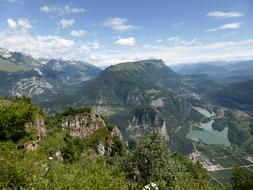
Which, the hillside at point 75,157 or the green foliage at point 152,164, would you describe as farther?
the green foliage at point 152,164

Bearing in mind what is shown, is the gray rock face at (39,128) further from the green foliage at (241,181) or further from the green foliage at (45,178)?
the green foliage at (45,178)

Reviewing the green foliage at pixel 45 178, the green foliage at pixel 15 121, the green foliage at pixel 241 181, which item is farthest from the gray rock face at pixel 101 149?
the green foliage at pixel 45 178

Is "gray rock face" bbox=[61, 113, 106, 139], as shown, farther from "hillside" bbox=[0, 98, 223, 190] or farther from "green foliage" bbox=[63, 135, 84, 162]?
"green foliage" bbox=[63, 135, 84, 162]

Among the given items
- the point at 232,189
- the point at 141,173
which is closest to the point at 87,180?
the point at 141,173

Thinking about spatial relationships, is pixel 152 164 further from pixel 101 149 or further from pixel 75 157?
pixel 101 149

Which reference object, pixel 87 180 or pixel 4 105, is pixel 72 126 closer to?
pixel 4 105

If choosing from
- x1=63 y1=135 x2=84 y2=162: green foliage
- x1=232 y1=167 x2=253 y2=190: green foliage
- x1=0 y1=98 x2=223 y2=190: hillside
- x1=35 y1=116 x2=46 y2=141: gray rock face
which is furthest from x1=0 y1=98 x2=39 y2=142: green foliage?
x1=232 y1=167 x2=253 y2=190: green foliage
